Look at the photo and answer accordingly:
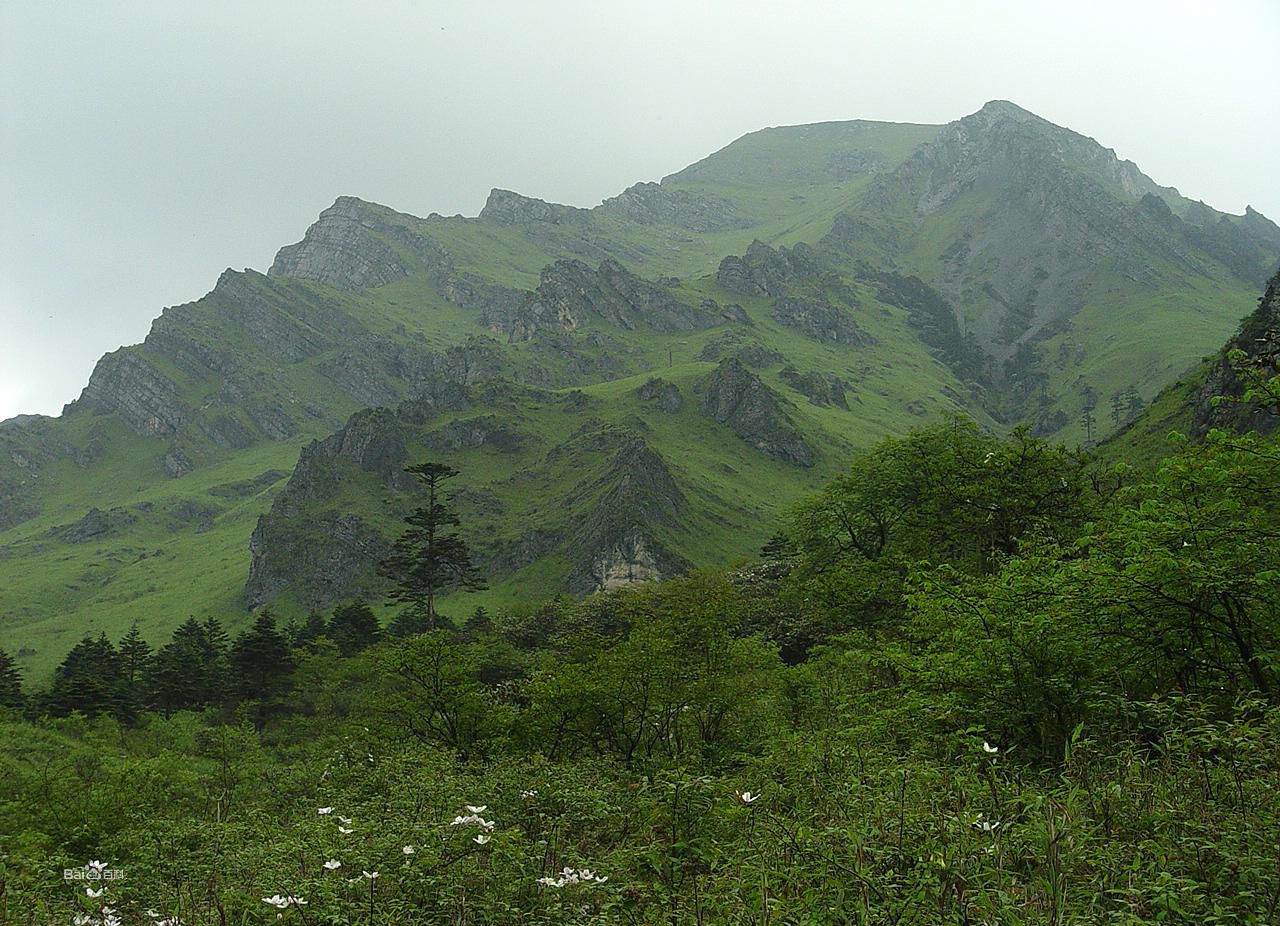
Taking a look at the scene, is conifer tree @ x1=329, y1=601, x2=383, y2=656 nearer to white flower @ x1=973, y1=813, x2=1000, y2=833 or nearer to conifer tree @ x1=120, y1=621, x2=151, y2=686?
conifer tree @ x1=120, y1=621, x2=151, y2=686

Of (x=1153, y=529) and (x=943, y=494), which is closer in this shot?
(x=1153, y=529)

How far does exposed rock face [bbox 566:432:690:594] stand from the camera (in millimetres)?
146500

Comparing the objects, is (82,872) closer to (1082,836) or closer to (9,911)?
(9,911)

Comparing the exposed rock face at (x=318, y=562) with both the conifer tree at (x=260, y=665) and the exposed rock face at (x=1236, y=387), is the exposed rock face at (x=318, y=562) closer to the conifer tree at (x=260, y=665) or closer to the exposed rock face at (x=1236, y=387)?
the conifer tree at (x=260, y=665)

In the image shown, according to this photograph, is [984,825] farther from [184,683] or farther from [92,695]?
[184,683]

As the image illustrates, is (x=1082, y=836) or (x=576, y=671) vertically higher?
(x=1082, y=836)

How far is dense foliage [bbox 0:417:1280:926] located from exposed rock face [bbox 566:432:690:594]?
391 feet

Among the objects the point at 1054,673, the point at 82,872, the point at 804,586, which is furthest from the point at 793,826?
the point at 804,586

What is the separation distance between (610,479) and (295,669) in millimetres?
110606

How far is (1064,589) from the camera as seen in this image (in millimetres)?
10984

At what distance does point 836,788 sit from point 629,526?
144 metres

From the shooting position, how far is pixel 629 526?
152 meters

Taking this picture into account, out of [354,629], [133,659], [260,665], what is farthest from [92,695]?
[354,629]

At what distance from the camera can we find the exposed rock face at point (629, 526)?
14650cm
